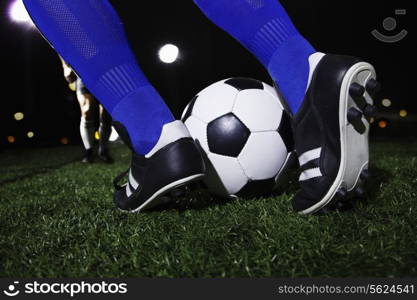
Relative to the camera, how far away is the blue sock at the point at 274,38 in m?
1.32

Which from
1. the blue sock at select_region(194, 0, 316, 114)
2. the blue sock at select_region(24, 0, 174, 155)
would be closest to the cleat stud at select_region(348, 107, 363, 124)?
the blue sock at select_region(194, 0, 316, 114)

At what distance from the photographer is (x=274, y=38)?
1.37 meters

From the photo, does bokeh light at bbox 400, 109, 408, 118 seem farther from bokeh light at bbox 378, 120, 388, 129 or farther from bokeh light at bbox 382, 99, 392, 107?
bokeh light at bbox 378, 120, 388, 129

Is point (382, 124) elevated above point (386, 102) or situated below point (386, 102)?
above

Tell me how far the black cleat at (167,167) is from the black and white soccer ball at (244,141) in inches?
11.3

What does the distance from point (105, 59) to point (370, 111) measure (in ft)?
2.85

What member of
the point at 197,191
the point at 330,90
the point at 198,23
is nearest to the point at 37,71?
the point at 198,23

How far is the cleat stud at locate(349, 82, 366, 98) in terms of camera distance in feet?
3.84

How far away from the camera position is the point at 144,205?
1.39 m

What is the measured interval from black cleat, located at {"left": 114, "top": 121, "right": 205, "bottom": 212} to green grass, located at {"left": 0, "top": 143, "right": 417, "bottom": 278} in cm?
12

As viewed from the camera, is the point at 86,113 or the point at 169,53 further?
the point at 169,53

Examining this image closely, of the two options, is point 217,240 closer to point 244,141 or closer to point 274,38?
point 244,141

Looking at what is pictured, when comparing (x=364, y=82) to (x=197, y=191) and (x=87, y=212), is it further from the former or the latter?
(x=87, y=212)

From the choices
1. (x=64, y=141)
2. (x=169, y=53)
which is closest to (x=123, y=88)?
(x=64, y=141)
